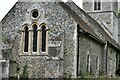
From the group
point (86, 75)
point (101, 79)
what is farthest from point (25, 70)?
point (101, 79)

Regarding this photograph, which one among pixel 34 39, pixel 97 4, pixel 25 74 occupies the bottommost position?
pixel 25 74

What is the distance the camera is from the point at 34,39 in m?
24.0

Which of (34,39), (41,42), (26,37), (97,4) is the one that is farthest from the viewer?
(97,4)

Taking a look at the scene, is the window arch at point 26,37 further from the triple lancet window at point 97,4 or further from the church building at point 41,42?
the triple lancet window at point 97,4

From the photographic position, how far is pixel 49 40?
2309 cm

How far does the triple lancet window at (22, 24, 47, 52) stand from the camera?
23.7 meters

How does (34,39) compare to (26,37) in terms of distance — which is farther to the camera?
(26,37)

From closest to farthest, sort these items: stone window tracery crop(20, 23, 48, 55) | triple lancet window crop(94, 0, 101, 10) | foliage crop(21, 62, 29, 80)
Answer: foliage crop(21, 62, 29, 80) → stone window tracery crop(20, 23, 48, 55) → triple lancet window crop(94, 0, 101, 10)

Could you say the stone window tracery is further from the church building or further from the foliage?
the foliage

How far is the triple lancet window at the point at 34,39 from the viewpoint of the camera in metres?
23.7

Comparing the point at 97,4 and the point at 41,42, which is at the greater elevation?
the point at 97,4

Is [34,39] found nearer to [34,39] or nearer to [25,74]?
[34,39]

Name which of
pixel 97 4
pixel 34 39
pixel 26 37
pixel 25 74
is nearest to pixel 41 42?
pixel 34 39

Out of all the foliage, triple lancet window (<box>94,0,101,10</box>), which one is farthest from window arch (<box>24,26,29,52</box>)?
triple lancet window (<box>94,0,101,10</box>)
